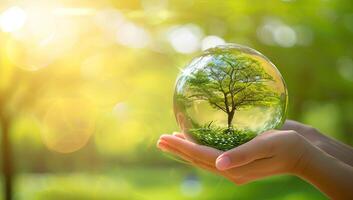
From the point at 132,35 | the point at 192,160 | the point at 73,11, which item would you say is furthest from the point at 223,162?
the point at 132,35

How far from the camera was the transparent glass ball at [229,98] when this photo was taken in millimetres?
2010

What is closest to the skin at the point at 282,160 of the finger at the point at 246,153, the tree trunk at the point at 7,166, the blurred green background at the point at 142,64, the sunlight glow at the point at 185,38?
the finger at the point at 246,153

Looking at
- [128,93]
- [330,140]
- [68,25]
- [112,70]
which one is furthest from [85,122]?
[330,140]

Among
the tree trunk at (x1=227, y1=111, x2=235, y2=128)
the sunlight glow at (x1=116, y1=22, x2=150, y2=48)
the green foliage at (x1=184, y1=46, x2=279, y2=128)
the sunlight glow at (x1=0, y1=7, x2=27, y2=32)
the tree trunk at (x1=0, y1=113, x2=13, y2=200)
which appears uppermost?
the sunlight glow at (x1=0, y1=7, x2=27, y2=32)

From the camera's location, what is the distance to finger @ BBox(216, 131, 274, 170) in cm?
174

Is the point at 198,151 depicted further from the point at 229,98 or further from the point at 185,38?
the point at 185,38

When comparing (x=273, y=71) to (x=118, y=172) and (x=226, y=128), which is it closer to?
(x=226, y=128)

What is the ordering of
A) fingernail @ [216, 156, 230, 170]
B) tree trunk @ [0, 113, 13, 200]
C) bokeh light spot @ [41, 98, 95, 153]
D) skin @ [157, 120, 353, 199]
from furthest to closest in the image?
bokeh light spot @ [41, 98, 95, 153]
tree trunk @ [0, 113, 13, 200]
skin @ [157, 120, 353, 199]
fingernail @ [216, 156, 230, 170]

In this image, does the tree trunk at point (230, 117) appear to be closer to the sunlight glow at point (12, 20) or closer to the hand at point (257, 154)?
the hand at point (257, 154)

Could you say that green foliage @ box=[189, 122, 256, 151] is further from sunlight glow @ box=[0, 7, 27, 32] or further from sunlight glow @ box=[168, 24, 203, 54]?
sunlight glow @ box=[168, 24, 203, 54]

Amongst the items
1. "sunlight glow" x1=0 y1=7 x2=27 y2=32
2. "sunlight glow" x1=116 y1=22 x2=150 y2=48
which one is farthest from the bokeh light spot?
"sunlight glow" x1=0 y1=7 x2=27 y2=32

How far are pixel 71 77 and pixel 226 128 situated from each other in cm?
672

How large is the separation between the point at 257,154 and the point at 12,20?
4860 mm

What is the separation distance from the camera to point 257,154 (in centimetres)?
183
